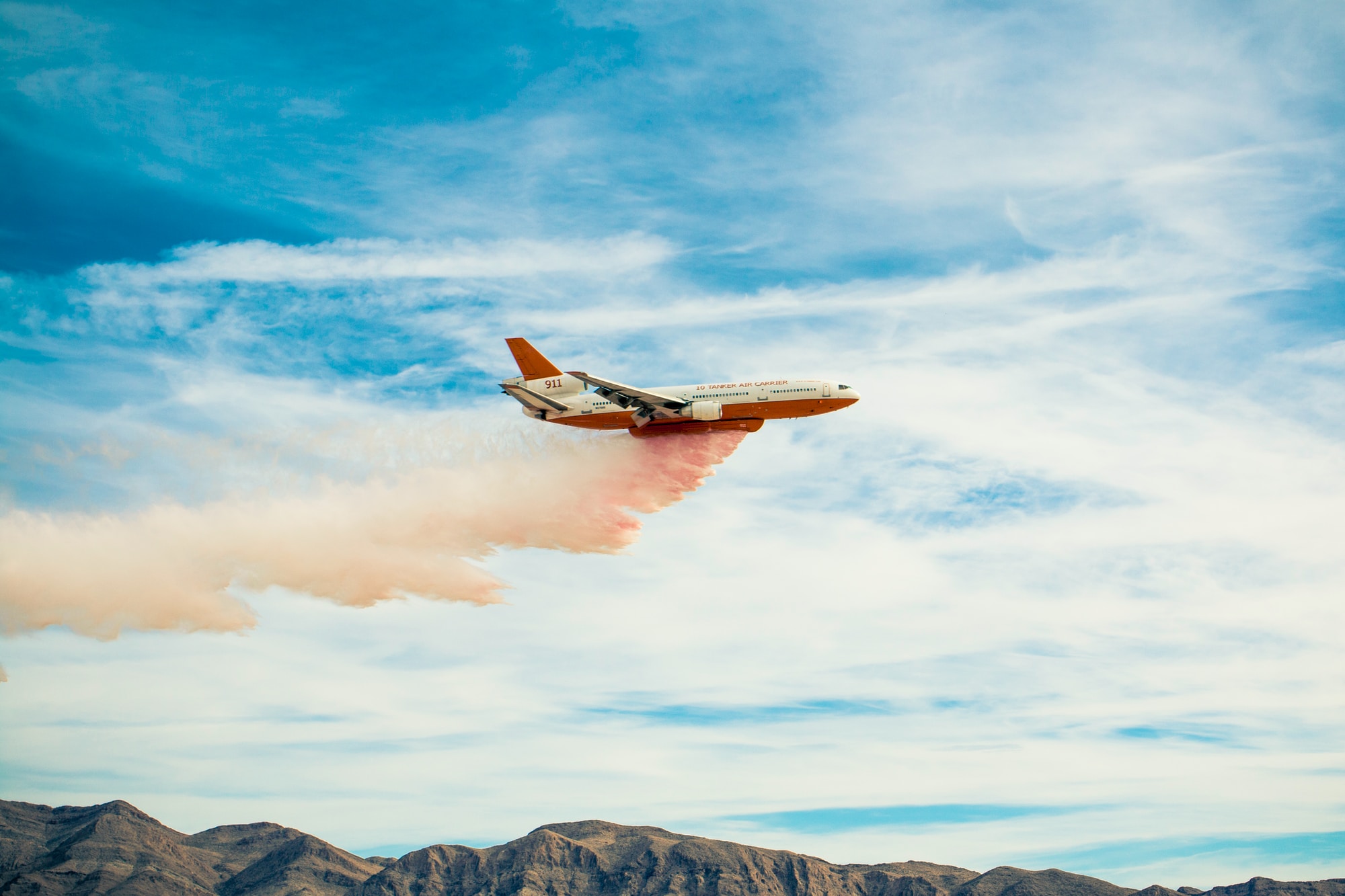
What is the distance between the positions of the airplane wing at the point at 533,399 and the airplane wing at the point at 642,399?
3330 mm

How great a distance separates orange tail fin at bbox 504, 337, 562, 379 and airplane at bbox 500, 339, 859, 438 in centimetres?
5

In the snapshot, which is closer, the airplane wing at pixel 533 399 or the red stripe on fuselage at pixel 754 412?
the airplane wing at pixel 533 399

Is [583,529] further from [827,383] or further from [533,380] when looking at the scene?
[827,383]

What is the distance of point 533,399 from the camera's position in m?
81.8

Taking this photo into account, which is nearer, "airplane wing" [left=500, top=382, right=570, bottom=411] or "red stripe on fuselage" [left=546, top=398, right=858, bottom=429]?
"airplane wing" [left=500, top=382, right=570, bottom=411]

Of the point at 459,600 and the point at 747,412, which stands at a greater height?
the point at 747,412

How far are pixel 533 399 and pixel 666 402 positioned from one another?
1030 cm

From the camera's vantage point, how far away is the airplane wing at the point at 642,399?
7944cm

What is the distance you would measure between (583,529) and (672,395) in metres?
13.4

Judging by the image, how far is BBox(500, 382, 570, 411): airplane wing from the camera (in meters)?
81.2

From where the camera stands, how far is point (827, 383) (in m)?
83.9

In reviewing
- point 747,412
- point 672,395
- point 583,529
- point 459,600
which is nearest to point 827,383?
point 747,412

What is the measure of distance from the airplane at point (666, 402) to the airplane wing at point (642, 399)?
7cm

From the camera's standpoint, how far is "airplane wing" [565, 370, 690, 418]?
79.4m
